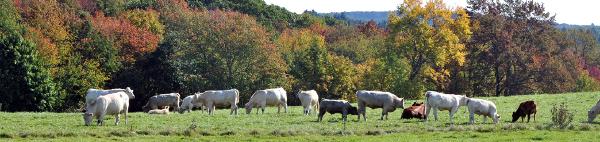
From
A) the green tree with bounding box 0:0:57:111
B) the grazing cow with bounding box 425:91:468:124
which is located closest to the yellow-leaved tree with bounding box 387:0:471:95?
the green tree with bounding box 0:0:57:111

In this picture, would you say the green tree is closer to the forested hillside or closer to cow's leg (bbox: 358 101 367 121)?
the forested hillside

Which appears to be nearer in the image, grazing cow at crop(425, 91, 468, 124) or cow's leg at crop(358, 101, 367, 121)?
grazing cow at crop(425, 91, 468, 124)

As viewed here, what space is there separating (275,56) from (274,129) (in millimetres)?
46581

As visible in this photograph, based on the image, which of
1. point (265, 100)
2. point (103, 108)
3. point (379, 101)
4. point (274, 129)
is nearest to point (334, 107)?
point (379, 101)

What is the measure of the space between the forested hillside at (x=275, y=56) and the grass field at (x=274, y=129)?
30.0 metres

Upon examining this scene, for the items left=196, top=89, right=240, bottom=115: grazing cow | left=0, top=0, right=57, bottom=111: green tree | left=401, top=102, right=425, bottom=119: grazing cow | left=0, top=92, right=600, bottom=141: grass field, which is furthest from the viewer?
left=0, top=0, right=57, bottom=111: green tree

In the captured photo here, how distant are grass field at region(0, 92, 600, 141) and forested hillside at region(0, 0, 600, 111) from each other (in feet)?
98.5

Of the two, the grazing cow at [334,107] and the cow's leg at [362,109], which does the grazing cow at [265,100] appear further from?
the grazing cow at [334,107]

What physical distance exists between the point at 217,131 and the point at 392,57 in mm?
46802

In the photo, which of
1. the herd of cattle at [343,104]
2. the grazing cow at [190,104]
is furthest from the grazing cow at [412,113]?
the grazing cow at [190,104]

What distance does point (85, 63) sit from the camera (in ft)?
243

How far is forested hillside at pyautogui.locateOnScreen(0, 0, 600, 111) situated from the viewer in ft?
231

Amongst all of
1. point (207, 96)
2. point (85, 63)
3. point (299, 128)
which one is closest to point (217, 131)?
point (299, 128)

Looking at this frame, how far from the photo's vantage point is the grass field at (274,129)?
99.0ft
